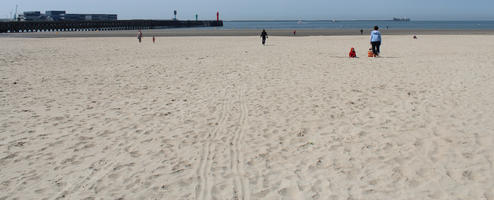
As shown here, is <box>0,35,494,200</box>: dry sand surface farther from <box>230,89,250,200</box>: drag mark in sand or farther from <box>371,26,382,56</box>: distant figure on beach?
<box>371,26,382,56</box>: distant figure on beach

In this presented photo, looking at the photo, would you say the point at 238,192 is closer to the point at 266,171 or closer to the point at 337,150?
the point at 266,171

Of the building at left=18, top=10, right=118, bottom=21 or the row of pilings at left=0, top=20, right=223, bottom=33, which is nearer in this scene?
the row of pilings at left=0, top=20, right=223, bottom=33

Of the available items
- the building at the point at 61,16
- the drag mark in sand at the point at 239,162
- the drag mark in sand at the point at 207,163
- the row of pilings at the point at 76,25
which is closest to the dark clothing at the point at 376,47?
the drag mark in sand at the point at 239,162

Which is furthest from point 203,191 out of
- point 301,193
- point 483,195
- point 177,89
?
point 177,89

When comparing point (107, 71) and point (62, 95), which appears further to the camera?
point (107, 71)

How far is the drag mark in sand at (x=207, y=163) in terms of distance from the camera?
4047 mm

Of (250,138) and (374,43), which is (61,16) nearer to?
(374,43)

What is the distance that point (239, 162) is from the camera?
15.7 feet

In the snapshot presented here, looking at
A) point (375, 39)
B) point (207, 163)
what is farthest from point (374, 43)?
point (207, 163)

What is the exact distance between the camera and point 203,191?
4.04 metres

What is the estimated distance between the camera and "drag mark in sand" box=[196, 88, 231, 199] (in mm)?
4047

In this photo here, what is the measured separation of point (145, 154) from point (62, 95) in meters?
4.84

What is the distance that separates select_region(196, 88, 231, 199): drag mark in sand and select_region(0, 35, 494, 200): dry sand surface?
21 millimetres

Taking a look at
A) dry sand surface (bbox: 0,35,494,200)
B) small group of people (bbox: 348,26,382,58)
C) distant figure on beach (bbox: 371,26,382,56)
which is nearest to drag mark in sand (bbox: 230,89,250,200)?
dry sand surface (bbox: 0,35,494,200)
